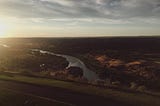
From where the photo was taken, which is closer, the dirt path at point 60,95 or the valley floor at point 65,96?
the dirt path at point 60,95

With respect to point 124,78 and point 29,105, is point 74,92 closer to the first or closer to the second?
point 29,105

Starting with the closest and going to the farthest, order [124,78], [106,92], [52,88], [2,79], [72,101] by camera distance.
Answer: [72,101] → [106,92] → [52,88] → [2,79] → [124,78]

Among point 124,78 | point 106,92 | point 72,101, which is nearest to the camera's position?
point 72,101

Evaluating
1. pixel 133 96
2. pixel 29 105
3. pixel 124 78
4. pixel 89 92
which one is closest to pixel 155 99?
pixel 133 96

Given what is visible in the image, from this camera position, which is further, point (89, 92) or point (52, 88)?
point (52, 88)

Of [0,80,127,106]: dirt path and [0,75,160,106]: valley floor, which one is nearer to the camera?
[0,80,127,106]: dirt path

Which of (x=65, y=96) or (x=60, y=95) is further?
(x=60, y=95)

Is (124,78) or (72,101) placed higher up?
Result: (72,101)
